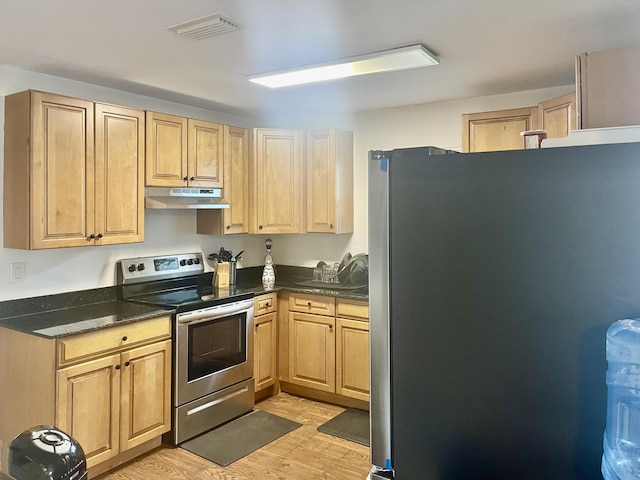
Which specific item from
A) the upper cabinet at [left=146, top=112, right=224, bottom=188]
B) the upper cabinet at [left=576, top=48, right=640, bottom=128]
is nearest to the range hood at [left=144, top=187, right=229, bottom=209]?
the upper cabinet at [left=146, top=112, right=224, bottom=188]

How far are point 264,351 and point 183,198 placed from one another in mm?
1387

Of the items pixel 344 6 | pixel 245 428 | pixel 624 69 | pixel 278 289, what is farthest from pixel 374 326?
pixel 278 289

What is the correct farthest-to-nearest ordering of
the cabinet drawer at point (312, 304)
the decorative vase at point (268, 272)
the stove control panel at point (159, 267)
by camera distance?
the decorative vase at point (268, 272)
the cabinet drawer at point (312, 304)
the stove control panel at point (159, 267)

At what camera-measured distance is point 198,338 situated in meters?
3.48

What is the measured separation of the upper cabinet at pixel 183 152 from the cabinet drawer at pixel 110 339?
0.97 m

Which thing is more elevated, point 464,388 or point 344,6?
point 344,6

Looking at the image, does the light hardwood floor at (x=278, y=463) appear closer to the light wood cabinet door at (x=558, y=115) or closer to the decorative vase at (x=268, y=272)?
the decorative vase at (x=268, y=272)

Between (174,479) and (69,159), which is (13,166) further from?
(174,479)

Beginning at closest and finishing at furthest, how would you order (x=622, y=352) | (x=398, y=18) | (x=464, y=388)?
(x=622, y=352)
(x=464, y=388)
(x=398, y=18)

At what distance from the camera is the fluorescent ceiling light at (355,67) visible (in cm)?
269

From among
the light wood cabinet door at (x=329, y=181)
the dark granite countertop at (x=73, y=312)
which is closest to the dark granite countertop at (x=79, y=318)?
the dark granite countertop at (x=73, y=312)

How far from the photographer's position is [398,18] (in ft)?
7.34

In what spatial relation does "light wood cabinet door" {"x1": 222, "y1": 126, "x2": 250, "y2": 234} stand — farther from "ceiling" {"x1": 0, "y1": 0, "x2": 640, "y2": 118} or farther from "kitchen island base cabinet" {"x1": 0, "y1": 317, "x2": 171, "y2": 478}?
"kitchen island base cabinet" {"x1": 0, "y1": 317, "x2": 171, "y2": 478}

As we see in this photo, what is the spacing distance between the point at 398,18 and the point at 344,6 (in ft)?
0.91
